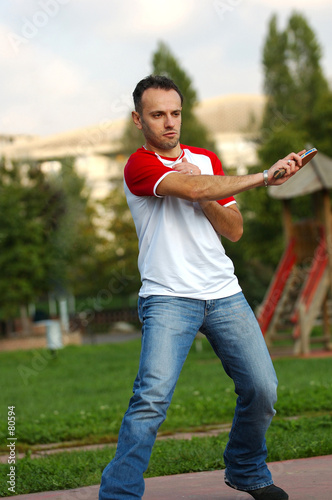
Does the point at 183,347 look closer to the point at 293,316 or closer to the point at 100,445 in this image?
the point at 100,445

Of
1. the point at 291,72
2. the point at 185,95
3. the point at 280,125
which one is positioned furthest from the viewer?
the point at 185,95

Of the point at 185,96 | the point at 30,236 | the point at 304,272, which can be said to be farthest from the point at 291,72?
the point at 304,272

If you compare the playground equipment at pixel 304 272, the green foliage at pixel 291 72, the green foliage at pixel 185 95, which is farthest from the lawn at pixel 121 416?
the green foliage at pixel 185 95

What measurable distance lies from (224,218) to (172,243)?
30 cm

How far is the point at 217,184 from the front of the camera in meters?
→ 3.25

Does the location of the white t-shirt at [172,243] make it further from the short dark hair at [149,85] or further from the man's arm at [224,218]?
the short dark hair at [149,85]

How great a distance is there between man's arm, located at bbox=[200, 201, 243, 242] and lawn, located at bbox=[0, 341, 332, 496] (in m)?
1.68

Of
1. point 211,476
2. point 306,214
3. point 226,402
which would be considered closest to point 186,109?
point 306,214

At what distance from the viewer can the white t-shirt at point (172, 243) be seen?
3299 millimetres

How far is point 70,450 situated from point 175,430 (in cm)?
102

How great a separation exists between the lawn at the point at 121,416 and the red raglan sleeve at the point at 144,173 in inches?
71.5

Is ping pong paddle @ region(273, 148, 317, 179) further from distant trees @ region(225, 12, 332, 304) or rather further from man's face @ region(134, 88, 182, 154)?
distant trees @ region(225, 12, 332, 304)

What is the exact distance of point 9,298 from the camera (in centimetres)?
2377

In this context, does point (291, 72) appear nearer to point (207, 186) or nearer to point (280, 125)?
point (280, 125)
